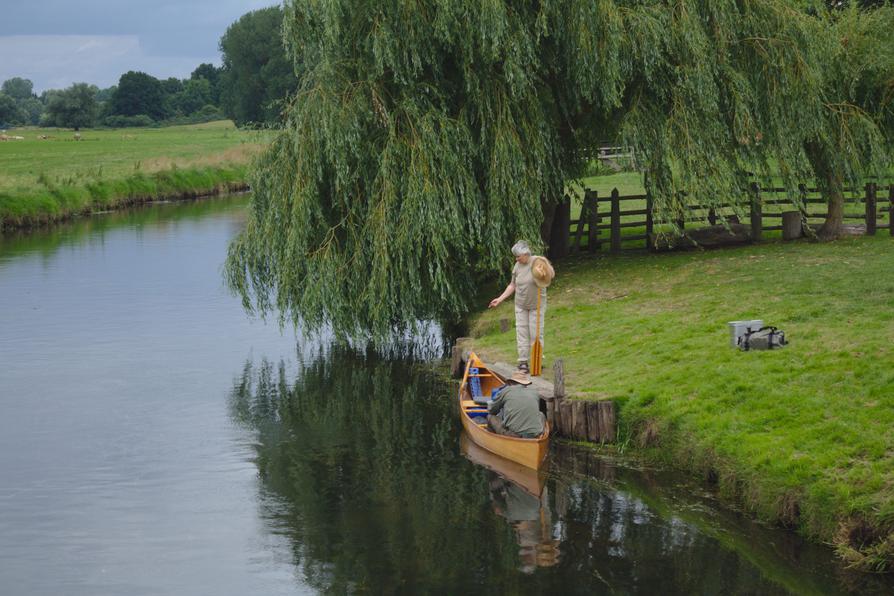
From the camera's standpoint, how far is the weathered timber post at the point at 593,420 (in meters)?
16.3

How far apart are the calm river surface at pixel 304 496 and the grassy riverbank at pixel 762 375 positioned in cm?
56

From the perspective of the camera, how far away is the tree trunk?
2650cm

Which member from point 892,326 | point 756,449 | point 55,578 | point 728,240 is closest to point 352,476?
point 55,578

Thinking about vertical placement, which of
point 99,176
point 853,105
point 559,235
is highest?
point 853,105

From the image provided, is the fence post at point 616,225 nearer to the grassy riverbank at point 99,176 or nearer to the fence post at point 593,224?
the fence post at point 593,224

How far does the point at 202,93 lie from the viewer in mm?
167125

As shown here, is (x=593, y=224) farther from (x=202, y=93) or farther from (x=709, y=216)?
(x=202, y=93)

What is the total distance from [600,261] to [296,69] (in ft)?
29.0

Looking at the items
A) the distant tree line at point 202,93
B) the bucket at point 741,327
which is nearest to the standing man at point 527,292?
the bucket at point 741,327

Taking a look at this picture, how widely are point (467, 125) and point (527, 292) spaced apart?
5971 millimetres

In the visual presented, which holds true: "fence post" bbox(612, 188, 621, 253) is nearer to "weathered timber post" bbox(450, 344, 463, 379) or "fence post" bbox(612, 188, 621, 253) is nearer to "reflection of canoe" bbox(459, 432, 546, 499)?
"weathered timber post" bbox(450, 344, 463, 379)

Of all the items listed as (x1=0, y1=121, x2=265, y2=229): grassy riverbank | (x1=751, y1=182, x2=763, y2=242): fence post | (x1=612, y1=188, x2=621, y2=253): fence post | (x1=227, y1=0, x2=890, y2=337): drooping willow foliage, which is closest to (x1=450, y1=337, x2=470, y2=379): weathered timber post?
(x1=227, y1=0, x2=890, y2=337): drooping willow foliage

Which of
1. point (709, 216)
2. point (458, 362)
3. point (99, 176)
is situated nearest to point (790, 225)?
point (709, 216)

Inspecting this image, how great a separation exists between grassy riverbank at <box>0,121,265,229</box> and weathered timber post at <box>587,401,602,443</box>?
27115mm
